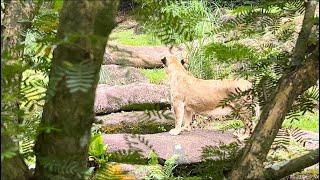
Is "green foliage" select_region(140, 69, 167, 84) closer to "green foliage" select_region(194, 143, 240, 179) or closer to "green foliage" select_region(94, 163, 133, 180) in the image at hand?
"green foliage" select_region(194, 143, 240, 179)

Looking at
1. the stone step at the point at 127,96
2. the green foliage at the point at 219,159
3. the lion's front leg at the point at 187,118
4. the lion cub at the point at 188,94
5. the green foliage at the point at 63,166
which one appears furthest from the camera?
Result: the stone step at the point at 127,96

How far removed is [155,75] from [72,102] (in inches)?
323

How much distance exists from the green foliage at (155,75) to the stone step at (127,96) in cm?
83

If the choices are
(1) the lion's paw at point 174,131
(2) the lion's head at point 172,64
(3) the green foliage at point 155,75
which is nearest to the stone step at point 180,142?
(1) the lion's paw at point 174,131

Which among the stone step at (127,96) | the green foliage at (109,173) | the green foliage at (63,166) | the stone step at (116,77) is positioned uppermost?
the green foliage at (63,166)

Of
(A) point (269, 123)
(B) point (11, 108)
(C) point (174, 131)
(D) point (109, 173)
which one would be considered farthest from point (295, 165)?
(C) point (174, 131)

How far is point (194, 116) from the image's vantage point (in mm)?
8000

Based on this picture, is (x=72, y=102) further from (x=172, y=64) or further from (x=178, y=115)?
(x=172, y=64)

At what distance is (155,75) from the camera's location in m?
9.59

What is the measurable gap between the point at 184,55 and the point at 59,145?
7690 millimetres

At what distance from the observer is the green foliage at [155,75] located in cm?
924

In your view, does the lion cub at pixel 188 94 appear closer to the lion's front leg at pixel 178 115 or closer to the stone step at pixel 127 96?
the lion's front leg at pixel 178 115

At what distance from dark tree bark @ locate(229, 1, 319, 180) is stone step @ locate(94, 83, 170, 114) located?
236 inches

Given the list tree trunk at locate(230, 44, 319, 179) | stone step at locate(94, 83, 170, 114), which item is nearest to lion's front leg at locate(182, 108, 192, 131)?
stone step at locate(94, 83, 170, 114)
